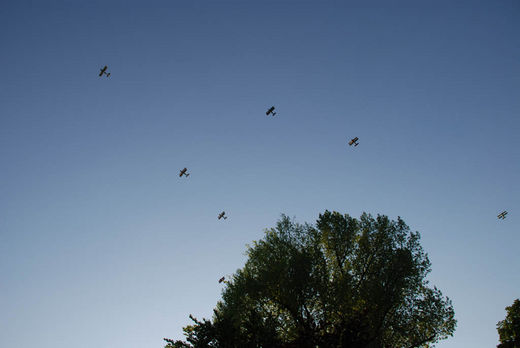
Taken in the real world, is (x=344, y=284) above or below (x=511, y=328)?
above

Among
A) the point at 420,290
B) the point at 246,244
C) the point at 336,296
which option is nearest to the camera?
the point at 336,296

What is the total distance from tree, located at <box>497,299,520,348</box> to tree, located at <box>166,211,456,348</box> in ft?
44.5

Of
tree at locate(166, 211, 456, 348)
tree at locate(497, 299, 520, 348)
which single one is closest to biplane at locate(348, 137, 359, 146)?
tree at locate(166, 211, 456, 348)

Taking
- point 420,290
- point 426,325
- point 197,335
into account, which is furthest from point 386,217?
point 197,335

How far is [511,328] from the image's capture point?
30297 mm

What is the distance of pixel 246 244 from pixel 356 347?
18284mm

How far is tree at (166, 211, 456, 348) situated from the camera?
22.9m

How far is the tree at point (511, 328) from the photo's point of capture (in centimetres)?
2950

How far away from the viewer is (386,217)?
90.4 ft

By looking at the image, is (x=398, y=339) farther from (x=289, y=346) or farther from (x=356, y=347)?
(x=289, y=346)

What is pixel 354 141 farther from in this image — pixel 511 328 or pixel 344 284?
pixel 511 328

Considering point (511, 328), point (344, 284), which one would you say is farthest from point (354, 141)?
point (511, 328)

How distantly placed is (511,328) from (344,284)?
23893 mm

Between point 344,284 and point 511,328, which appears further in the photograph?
point 511,328
